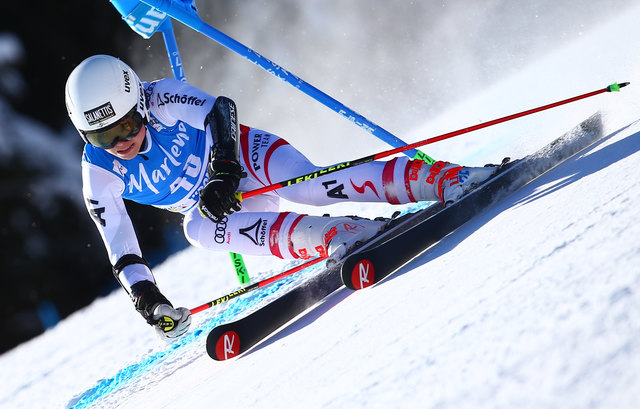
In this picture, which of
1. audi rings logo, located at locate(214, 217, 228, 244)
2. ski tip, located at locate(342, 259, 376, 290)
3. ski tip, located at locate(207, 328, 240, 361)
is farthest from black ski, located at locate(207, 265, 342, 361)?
audi rings logo, located at locate(214, 217, 228, 244)

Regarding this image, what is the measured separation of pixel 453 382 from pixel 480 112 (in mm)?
6871

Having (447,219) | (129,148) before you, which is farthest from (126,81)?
(447,219)

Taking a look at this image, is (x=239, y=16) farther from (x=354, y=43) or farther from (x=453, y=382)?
(x=453, y=382)

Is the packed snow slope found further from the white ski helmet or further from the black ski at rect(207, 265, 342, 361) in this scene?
the white ski helmet

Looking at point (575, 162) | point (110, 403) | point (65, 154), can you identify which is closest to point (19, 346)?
point (65, 154)

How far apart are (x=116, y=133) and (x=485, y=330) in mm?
1866

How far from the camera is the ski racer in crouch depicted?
88.5 inches

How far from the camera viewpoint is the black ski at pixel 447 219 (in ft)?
6.25

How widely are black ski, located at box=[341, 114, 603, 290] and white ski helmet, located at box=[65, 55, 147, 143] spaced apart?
1.13 meters

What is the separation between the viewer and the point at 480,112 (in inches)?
289

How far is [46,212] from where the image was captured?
550cm

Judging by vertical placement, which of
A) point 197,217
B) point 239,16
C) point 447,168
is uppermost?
point 239,16

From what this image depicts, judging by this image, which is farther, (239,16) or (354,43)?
(354,43)

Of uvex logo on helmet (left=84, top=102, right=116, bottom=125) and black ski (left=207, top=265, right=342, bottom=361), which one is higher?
uvex logo on helmet (left=84, top=102, right=116, bottom=125)
